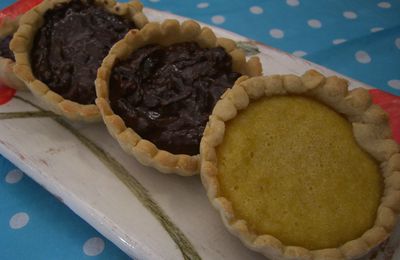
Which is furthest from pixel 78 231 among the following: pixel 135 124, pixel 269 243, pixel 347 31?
pixel 347 31

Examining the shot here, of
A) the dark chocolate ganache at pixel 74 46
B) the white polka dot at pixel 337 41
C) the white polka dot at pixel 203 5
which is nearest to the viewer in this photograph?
the dark chocolate ganache at pixel 74 46

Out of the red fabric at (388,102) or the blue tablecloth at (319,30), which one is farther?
the blue tablecloth at (319,30)

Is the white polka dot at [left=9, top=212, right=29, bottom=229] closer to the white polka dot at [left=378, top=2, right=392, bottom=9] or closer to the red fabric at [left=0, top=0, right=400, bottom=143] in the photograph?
the red fabric at [left=0, top=0, right=400, bottom=143]

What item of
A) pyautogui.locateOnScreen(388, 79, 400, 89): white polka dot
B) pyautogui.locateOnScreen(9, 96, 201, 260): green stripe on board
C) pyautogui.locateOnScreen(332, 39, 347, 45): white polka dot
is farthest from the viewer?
pyautogui.locateOnScreen(332, 39, 347, 45): white polka dot

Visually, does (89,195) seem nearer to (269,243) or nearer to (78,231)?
(78,231)

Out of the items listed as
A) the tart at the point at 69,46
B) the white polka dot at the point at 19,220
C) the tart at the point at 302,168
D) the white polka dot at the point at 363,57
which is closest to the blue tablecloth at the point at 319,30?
the white polka dot at the point at 363,57

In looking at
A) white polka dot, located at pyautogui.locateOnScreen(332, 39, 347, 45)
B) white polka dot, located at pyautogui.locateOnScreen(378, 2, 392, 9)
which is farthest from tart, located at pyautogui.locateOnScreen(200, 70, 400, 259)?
white polka dot, located at pyautogui.locateOnScreen(378, 2, 392, 9)

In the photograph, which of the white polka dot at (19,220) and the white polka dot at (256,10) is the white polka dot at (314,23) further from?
the white polka dot at (19,220)
